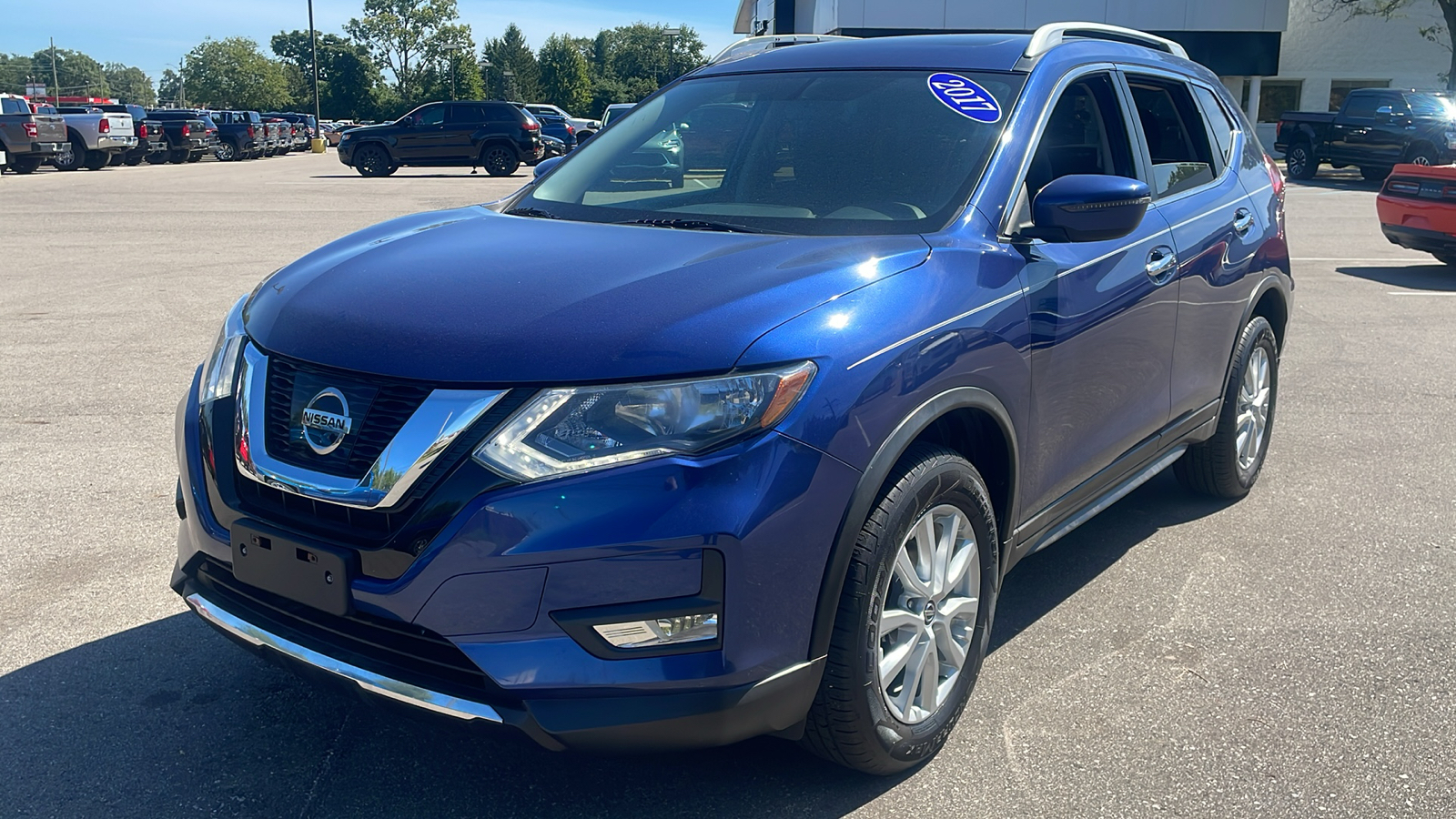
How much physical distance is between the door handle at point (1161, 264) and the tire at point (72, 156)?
1246 inches

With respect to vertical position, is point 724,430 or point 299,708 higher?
point 724,430

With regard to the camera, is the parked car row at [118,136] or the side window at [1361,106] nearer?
the side window at [1361,106]

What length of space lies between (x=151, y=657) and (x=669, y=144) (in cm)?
224

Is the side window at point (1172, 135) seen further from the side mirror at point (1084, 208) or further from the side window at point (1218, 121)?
the side mirror at point (1084, 208)

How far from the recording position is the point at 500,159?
30.2 meters

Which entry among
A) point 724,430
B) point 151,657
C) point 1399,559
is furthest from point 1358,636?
point 151,657

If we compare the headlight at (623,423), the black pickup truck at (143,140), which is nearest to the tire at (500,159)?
the black pickup truck at (143,140)

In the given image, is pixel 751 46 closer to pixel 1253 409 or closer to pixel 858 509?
pixel 1253 409

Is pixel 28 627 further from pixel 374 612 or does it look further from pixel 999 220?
pixel 999 220

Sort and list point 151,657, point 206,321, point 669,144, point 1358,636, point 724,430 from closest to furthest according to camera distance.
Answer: point 724,430
point 151,657
point 1358,636
point 669,144
point 206,321

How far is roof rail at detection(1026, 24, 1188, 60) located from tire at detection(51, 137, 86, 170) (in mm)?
31004

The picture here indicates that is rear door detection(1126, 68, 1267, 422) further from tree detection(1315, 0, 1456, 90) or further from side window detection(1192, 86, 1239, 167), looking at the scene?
tree detection(1315, 0, 1456, 90)

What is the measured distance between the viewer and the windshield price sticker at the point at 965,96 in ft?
11.6

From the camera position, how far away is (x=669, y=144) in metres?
4.09
